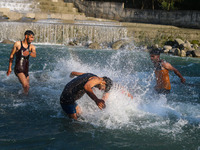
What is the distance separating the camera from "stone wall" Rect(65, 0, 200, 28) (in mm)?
21953

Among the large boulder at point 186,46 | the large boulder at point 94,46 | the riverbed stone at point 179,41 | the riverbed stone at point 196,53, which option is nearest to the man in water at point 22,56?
the large boulder at point 94,46

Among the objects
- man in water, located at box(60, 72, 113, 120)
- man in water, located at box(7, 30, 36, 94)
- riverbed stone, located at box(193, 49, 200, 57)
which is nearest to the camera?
man in water, located at box(60, 72, 113, 120)

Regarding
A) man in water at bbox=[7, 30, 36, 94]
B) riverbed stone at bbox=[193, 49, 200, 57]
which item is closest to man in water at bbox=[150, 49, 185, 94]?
man in water at bbox=[7, 30, 36, 94]

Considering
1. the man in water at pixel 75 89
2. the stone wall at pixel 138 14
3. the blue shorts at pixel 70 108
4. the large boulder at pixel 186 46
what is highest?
the stone wall at pixel 138 14

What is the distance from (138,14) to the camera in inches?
922

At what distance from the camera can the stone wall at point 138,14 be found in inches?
864

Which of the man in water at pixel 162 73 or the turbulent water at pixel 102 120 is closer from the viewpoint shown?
the turbulent water at pixel 102 120

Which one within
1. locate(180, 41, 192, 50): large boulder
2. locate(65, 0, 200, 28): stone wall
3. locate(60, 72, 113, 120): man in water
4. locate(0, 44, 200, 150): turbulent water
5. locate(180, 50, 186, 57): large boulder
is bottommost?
locate(180, 50, 186, 57): large boulder

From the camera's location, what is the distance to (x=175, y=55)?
54.3ft

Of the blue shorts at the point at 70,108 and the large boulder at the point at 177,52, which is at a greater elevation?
the blue shorts at the point at 70,108

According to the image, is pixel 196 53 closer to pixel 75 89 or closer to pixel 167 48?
pixel 167 48

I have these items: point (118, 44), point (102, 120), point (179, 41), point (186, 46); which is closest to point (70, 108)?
point (102, 120)

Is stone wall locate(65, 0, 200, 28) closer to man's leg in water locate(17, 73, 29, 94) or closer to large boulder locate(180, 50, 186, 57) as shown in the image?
large boulder locate(180, 50, 186, 57)

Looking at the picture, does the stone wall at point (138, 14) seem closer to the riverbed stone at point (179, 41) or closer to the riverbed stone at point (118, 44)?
the riverbed stone at point (179, 41)
